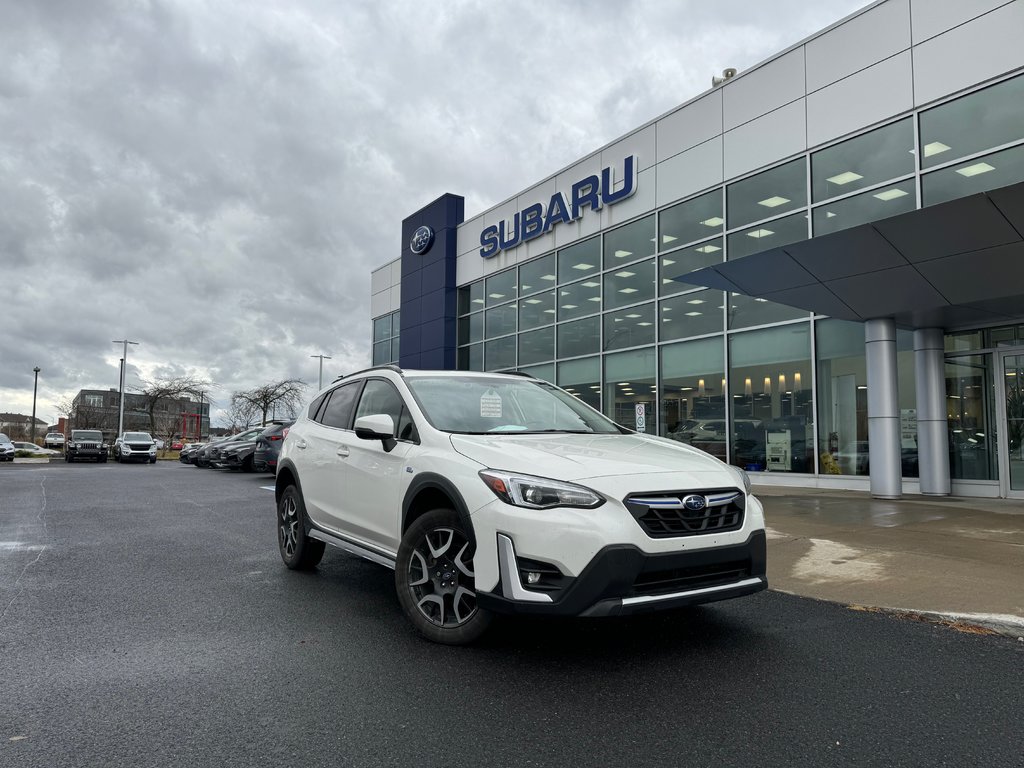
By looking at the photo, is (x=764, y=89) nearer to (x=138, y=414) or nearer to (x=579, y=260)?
(x=579, y=260)

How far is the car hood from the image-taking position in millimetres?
3893

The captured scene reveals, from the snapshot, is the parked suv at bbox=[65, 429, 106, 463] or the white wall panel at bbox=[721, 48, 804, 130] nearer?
the white wall panel at bbox=[721, 48, 804, 130]

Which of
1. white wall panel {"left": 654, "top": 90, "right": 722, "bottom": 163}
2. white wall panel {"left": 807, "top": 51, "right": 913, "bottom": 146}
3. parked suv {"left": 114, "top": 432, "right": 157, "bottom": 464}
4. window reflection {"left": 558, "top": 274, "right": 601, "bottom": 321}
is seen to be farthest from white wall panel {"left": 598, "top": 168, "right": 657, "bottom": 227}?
parked suv {"left": 114, "top": 432, "right": 157, "bottom": 464}

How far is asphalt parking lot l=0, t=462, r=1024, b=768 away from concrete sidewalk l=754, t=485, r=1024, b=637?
398mm

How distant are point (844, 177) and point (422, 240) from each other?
58.4 ft

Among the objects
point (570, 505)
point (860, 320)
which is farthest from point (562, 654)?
point (860, 320)

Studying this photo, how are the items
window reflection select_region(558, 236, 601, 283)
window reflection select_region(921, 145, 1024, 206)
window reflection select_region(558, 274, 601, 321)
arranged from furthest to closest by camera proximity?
window reflection select_region(558, 236, 601, 283) < window reflection select_region(558, 274, 601, 321) < window reflection select_region(921, 145, 1024, 206)

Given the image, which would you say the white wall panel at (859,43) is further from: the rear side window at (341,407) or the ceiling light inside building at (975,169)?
the rear side window at (341,407)

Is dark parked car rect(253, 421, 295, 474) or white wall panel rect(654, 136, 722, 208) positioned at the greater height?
white wall panel rect(654, 136, 722, 208)

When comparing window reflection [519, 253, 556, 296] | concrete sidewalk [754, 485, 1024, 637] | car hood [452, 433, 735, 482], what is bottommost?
concrete sidewalk [754, 485, 1024, 637]

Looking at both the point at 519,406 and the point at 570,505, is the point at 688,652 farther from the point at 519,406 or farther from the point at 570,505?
the point at 519,406

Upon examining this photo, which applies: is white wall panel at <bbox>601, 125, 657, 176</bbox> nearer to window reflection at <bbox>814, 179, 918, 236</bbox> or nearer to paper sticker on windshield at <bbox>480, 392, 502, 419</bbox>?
window reflection at <bbox>814, 179, 918, 236</bbox>

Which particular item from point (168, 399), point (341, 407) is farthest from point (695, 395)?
point (168, 399)

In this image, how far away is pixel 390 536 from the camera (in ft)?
15.7
